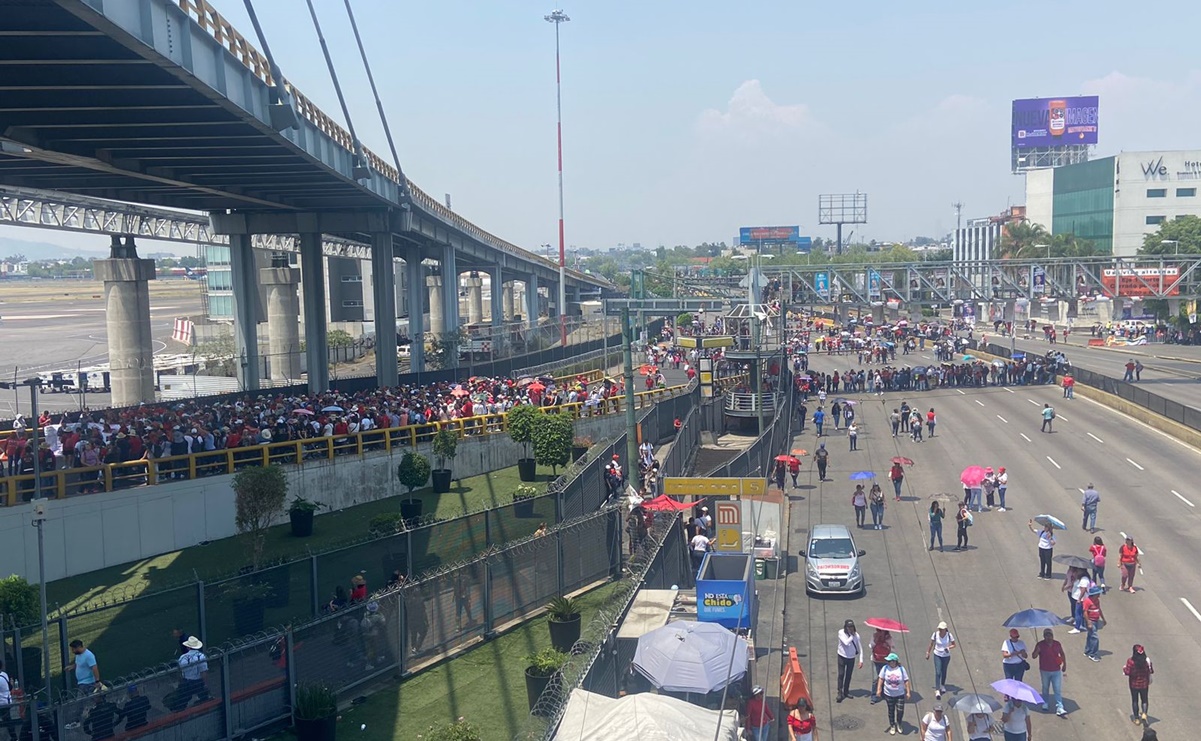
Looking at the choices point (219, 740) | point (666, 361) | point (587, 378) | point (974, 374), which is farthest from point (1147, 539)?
point (666, 361)

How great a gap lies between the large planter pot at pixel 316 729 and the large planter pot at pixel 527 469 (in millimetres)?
17679

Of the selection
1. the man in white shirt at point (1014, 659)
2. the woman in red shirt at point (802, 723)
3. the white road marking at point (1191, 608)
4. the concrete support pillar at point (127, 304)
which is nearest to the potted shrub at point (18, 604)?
the woman in red shirt at point (802, 723)

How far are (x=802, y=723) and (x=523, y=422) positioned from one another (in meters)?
19.3

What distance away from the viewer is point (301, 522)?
25.4m

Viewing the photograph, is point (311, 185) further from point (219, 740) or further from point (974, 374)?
point (974, 374)

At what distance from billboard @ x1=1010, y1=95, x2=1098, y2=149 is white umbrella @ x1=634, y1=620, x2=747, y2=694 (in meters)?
168

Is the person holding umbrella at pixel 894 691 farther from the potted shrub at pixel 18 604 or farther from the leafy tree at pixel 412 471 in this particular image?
the leafy tree at pixel 412 471

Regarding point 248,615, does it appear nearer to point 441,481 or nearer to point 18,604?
point 18,604

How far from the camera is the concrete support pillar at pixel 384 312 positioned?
47.1m

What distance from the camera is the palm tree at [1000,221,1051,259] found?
120m

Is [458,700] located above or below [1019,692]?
below

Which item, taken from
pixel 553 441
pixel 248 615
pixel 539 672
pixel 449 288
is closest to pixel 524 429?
pixel 553 441

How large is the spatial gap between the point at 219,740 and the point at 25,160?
2070 centimetres

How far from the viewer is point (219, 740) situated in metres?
13.1
